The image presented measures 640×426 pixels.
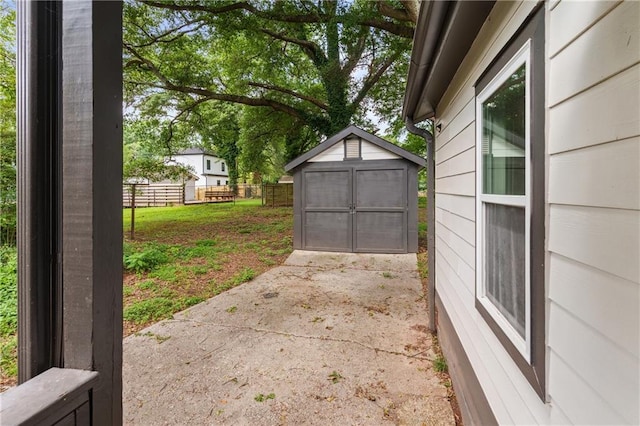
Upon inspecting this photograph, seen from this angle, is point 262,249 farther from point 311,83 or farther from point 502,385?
point 311,83

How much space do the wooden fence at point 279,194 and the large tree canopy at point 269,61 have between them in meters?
3.06

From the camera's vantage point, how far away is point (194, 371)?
110 inches

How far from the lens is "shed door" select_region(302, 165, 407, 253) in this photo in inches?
305

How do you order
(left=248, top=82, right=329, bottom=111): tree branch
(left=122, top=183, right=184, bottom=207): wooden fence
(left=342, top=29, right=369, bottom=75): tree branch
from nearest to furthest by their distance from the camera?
(left=342, top=29, right=369, bottom=75): tree branch
(left=248, top=82, right=329, bottom=111): tree branch
(left=122, top=183, right=184, bottom=207): wooden fence

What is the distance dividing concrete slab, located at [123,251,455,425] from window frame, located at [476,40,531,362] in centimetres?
107

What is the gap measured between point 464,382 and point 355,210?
588 cm

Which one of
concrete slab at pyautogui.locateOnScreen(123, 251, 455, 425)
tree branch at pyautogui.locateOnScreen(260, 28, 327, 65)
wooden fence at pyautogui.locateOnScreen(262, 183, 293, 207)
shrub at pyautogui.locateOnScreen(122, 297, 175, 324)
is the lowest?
concrete slab at pyautogui.locateOnScreen(123, 251, 455, 425)

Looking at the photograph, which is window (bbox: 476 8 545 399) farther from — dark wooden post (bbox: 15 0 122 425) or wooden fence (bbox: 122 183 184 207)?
wooden fence (bbox: 122 183 184 207)

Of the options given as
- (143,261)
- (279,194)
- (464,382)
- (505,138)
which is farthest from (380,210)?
(279,194)

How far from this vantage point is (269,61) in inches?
480

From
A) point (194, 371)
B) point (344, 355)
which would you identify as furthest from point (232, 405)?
point (344, 355)

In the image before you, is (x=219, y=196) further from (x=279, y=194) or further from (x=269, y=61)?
(x=269, y=61)

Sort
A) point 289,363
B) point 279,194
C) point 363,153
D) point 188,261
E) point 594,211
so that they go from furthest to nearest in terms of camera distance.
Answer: point 279,194 → point 363,153 → point 188,261 → point 289,363 → point 594,211

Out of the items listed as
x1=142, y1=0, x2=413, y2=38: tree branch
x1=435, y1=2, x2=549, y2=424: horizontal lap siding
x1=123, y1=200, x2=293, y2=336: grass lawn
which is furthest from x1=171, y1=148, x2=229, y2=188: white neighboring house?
x1=435, y1=2, x2=549, y2=424: horizontal lap siding
